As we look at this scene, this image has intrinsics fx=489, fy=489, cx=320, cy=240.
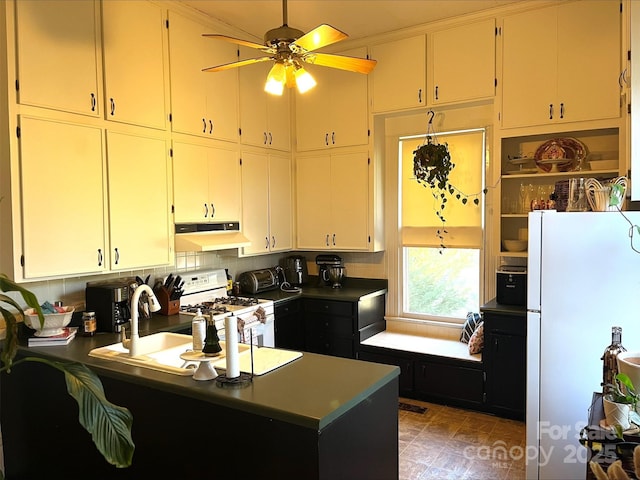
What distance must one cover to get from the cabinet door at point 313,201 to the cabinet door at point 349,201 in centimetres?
4

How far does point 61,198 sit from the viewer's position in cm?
283

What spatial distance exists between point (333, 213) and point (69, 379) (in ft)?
10.7

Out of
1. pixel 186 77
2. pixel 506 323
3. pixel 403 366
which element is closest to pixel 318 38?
pixel 186 77

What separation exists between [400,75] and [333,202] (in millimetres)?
1255

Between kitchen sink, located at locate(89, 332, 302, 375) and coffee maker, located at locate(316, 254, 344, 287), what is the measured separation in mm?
2071

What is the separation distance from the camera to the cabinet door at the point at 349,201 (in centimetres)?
441

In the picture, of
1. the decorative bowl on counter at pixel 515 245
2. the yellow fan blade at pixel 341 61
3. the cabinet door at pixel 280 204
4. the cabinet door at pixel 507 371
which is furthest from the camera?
the cabinet door at pixel 280 204

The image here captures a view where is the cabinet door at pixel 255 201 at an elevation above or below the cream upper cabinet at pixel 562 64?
below

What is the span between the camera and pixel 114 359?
7.84 feet

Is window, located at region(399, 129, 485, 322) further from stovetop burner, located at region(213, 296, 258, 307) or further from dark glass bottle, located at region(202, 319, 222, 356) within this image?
dark glass bottle, located at region(202, 319, 222, 356)

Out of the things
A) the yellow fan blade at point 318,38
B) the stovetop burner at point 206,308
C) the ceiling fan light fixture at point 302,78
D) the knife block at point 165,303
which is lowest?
the stovetop burner at point 206,308

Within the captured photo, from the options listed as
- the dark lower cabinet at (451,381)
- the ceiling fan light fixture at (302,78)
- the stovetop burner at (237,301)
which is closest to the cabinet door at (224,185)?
the stovetop burner at (237,301)

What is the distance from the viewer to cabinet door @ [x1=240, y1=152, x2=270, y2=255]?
418 centimetres

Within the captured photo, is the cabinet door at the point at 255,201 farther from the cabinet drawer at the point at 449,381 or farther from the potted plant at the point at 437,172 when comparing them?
the cabinet drawer at the point at 449,381
